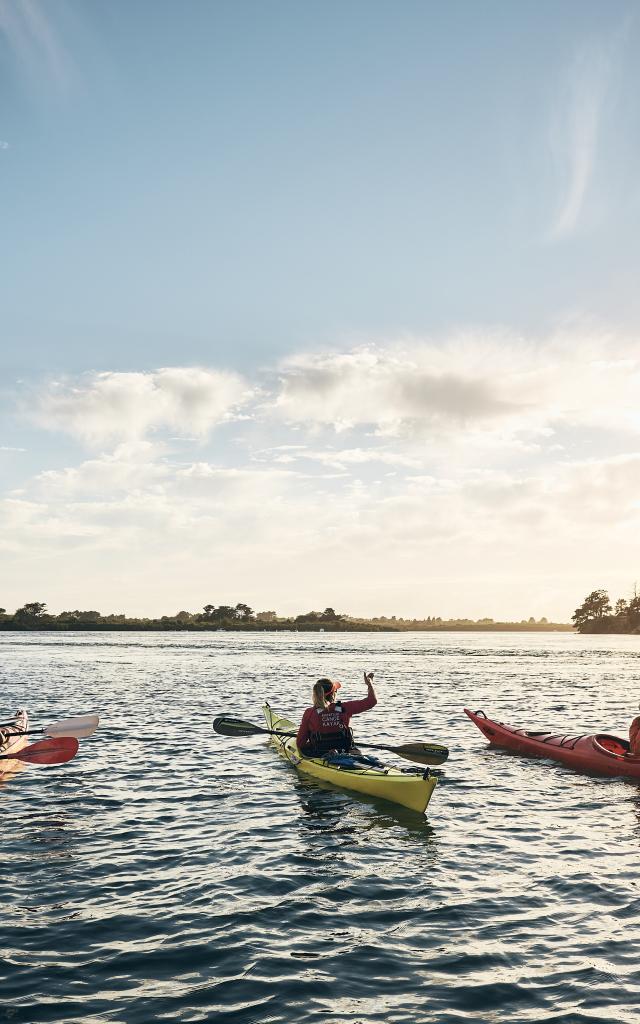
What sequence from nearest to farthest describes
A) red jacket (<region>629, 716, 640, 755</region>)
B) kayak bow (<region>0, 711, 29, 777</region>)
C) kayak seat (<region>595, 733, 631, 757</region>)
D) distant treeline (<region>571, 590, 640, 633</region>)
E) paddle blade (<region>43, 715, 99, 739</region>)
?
1. kayak bow (<region>0, 711, 29, 777</region>)
2. red jacket (<region>629, 716, 640, 755</region>)
3. paddle blade (<region>43, 715, 99, 739</region>)
4. kayak seat (<region>595, 733, 631, 757</region>)
5. distant treeline (<region>571, 590, 640, 633</region>)

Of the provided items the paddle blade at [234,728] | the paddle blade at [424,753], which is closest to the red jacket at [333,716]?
the paddle blade at [424,753]

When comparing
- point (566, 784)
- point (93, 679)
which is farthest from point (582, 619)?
point (566, 784)

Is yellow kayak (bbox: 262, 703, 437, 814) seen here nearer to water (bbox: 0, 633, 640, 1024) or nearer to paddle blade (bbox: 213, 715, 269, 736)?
water (bbox: 0, 633, 640, 1024)

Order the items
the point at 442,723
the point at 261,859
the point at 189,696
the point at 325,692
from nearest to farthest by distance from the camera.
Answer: the point at 261,859 < the point at 325,692 < the point at 442,723 < the point at 189,696

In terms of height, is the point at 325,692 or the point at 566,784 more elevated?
the point at 325,692

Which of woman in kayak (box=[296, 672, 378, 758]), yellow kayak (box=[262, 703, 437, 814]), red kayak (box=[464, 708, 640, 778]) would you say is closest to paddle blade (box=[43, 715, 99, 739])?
yellow kayak (box=[262, 703, 437, 814])

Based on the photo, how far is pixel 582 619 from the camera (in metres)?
191

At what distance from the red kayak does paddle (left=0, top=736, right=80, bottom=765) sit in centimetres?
1132

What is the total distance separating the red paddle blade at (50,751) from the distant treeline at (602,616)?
17609 centimetres

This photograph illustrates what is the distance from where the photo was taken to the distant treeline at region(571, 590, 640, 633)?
176 m

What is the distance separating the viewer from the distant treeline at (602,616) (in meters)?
176

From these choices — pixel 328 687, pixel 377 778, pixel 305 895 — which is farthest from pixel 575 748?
pixel 305 895

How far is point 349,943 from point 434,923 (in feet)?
3.64

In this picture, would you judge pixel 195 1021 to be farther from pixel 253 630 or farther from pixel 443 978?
pixel 253 630
